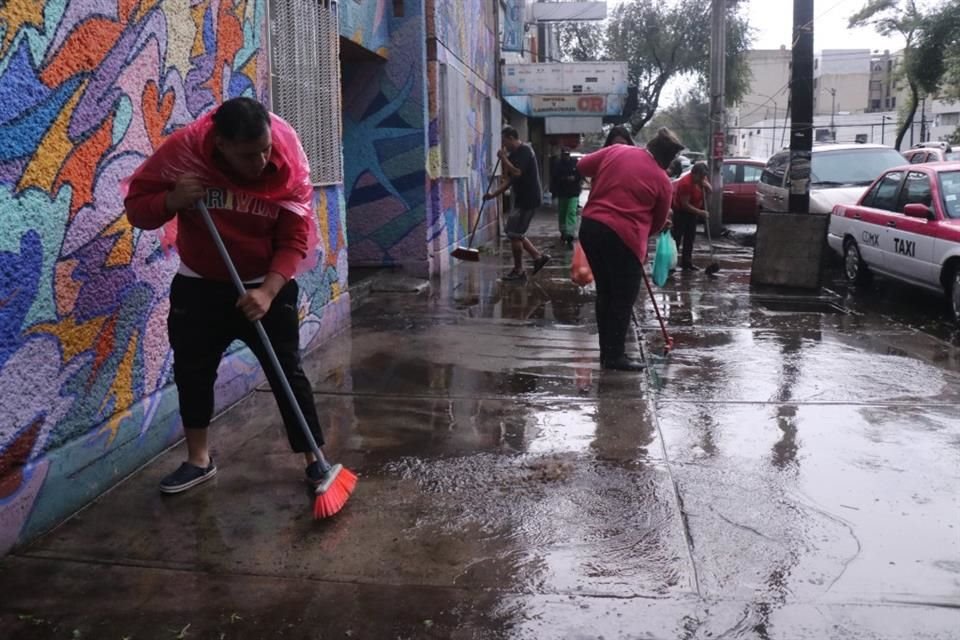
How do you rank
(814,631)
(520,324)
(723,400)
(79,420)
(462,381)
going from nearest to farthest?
(814,631) → (79,420) → (723,400) → (462,381) → (520,324)

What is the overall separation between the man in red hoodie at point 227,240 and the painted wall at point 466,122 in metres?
6.90

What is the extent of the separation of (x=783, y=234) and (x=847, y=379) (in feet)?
15.1

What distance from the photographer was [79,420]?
3.85m

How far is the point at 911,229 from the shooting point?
8961 millimetres

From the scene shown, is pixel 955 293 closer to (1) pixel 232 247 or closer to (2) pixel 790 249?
(2) pixel 790 249

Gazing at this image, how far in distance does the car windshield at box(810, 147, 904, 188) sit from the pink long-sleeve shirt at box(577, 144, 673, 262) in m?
8.25

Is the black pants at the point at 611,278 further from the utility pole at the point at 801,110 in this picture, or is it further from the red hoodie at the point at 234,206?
the utility pole at the point at 801,110

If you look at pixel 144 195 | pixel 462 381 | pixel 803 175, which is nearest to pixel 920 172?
pixel 803 175

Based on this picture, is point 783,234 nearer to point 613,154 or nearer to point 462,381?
point 613,154

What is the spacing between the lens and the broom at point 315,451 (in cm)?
364

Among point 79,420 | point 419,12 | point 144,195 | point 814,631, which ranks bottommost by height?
point 814,631

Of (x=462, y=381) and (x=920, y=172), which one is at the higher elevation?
(x=920, y=172)

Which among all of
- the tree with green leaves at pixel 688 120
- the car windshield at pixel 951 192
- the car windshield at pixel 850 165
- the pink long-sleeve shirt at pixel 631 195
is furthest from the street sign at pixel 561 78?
the tree with green leaves at pixel 688 120

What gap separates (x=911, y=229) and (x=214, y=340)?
24.5 ft
